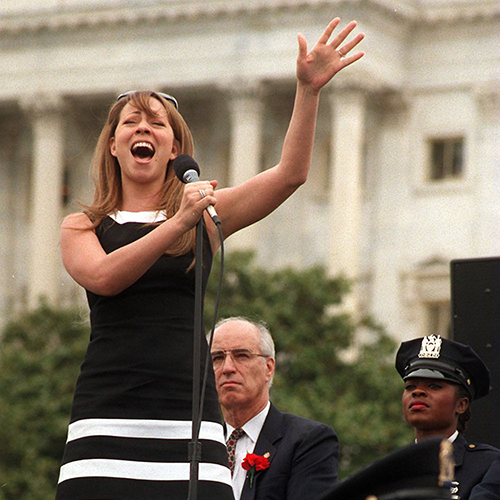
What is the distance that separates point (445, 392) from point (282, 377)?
2598 centimetres

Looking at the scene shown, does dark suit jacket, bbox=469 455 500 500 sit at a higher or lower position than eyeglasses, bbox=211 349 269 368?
lower

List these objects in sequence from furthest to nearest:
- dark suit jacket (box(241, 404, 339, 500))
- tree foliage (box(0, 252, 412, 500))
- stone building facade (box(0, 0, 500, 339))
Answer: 1. stone building facade (box(0, 0, 500, 339))
2. tree foliage (box(0, 252, 412, 500))
3. dark suit jacket (box(241, 404, 339, 500))

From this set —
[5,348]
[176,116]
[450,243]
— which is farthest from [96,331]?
[450,243]

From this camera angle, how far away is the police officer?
306 inches

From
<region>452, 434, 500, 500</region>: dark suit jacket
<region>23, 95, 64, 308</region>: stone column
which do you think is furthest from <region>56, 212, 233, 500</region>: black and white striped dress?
<region>23, 95, 64, 308</region>: stone column

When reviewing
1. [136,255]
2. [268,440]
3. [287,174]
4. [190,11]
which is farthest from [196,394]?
[190,11]

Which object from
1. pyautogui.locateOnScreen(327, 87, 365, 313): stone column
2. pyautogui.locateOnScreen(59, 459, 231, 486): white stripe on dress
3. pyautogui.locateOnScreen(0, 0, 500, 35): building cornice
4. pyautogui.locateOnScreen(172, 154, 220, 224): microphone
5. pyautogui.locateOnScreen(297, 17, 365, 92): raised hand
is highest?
pyautogui.locateOnScreen(0, 0, 500, 35): building cornice

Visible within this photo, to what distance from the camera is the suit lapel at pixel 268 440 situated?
8391mm

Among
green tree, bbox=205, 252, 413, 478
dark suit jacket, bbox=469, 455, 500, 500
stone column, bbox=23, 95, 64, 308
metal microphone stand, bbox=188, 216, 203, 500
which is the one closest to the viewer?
metal microphone stand, bbox=188, 216, 203, 500

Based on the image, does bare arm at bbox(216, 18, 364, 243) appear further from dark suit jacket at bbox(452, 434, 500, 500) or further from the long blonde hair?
dark suit jacket at bbox(452, 434, 500, 500)

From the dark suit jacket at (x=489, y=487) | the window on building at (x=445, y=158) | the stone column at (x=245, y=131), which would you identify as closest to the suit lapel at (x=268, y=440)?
the dark suit jacket at (x=489, y=487)

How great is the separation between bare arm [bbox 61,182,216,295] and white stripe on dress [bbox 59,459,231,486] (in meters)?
0.59

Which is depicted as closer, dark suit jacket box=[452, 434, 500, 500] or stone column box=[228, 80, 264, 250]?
dark suit jacket box=[452, 434, 500, 500]

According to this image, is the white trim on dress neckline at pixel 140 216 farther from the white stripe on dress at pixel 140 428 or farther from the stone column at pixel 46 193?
the stone column at pixel 46 193
